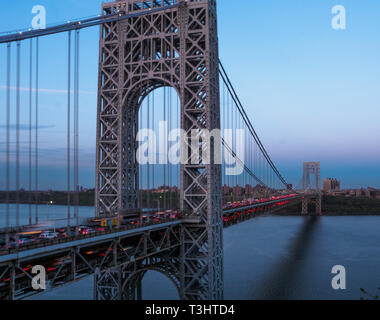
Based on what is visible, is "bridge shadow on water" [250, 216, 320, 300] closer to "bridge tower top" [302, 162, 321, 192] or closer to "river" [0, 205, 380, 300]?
"river" [0, 205, 380, 300]

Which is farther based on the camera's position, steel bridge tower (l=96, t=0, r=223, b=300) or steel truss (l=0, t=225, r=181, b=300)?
steel bridge tower (l=96, t=0, r=223, b=300)

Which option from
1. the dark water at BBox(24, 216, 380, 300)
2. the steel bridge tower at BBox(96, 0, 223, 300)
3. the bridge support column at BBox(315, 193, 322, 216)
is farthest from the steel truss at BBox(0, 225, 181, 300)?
the bridge support column at BBox(315, 193, 322, 216)

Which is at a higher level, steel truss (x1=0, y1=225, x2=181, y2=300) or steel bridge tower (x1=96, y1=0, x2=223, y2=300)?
steel bridge tower (x1=96, y1=0, x2=223, y2=300)

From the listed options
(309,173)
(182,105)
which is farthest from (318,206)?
(182,105)

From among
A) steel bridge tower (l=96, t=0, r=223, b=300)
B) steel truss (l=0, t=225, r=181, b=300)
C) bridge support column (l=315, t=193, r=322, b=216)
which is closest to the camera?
steel truss (l=0, t=225, r=181, b=300)

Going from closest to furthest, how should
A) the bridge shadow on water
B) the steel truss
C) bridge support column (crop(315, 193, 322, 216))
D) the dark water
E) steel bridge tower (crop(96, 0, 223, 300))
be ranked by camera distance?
the steel truss
steel bridge tower (crop(96, 0, 223, 300))
the bridge shadow on water
the dark water
bridge support column (crop(315, 193, 322, 216))

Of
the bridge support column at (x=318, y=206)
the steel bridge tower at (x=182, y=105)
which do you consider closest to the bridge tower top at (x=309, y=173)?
the bridge support column at (x=318, y=206)

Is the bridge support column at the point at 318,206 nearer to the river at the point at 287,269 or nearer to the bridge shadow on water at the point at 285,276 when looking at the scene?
the river at the point at 287,269

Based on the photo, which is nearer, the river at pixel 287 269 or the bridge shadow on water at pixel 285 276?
the bridge shadow on water at pixel 285 276
